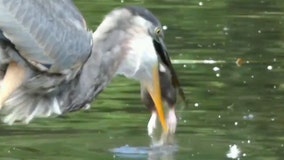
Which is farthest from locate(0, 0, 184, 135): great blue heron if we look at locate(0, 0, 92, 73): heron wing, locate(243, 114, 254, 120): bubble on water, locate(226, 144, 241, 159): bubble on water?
locate(243, 114, 254, 120): bubble on water

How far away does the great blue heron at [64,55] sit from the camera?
8.12 metres

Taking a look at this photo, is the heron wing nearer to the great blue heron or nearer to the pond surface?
the great blue heron

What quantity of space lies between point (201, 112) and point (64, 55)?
2.38 m

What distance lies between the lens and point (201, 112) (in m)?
10.5

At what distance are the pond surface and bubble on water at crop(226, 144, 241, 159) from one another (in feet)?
0.08

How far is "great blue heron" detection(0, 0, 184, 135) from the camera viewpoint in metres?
8.12

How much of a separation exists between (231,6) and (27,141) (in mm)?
6941

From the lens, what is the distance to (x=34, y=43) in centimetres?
815

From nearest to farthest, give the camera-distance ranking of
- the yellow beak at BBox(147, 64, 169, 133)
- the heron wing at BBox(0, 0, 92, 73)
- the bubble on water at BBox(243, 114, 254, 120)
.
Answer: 1. the heron wing at BBox(0, 0, 92, 73)
2. the yellow beak at BBox(147, 64, 169, 133)
3. the bubble on water at BBox(243, 114, 254, 120)

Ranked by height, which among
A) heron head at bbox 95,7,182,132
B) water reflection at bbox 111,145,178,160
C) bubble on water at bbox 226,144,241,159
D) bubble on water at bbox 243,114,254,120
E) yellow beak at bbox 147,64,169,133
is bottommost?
water reflection at bbox 111,145,178,160

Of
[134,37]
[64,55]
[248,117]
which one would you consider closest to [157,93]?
[134,37]

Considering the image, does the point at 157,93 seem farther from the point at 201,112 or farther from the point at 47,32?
the point at 201,112

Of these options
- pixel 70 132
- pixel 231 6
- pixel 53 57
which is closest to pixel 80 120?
pixel 70 132

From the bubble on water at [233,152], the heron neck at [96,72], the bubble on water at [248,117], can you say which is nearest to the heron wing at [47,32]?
the heron neck at [96,72]
